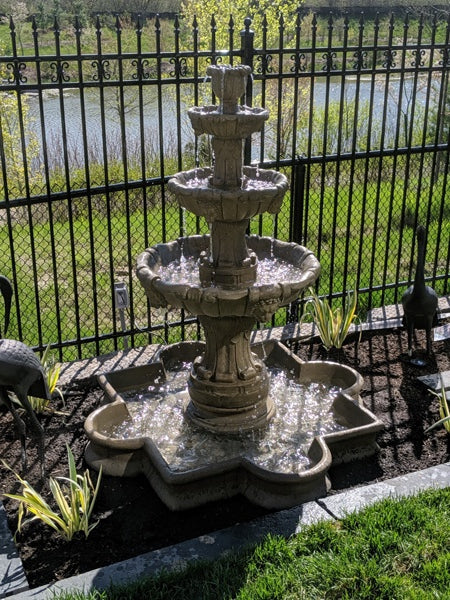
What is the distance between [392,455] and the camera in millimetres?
4750

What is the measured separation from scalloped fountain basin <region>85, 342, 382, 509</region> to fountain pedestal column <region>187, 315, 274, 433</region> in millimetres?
100

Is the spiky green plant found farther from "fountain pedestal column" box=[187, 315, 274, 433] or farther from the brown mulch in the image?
"fountain pedestal column" box=[187, 315, 274, 433]

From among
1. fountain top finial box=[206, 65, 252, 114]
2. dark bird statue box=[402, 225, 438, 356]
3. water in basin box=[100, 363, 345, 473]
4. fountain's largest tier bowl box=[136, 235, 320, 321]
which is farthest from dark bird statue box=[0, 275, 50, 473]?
dark bird statue box=[402, 225, 438, 356]

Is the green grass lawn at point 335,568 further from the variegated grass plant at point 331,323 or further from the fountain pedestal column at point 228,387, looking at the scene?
the variegated grass plant at point 331,323

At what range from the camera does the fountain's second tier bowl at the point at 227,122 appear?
4.18 meters

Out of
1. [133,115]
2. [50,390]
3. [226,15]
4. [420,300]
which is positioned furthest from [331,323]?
[133,115]

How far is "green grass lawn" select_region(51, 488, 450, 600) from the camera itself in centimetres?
344

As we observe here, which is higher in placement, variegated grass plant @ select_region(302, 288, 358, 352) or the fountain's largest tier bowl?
the fountain's largest tier bowl

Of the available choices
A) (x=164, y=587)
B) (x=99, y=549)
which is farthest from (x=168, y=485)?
(x=164, y=587)

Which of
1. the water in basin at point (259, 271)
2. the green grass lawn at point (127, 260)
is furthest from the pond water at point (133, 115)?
the water in basin at point (259, 271)

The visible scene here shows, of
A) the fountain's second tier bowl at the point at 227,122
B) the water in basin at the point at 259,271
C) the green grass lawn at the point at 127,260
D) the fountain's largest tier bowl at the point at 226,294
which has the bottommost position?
the green grass lawn at the point at 127,260

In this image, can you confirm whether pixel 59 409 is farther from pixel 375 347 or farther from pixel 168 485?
pixel 375 347

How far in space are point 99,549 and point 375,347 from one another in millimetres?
3201

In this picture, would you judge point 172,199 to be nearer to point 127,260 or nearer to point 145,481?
point 127,260
